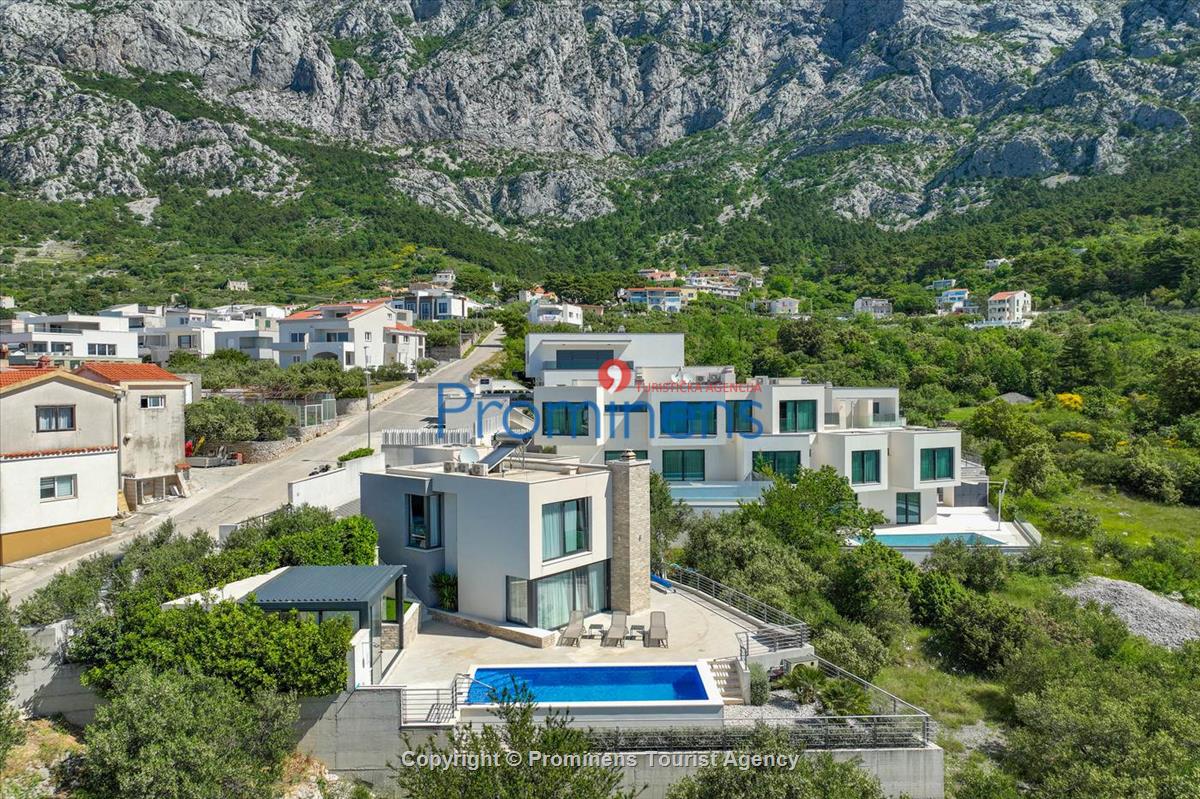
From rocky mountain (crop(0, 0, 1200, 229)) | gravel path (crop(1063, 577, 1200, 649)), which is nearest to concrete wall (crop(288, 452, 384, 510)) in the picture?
gravel path (crop(1063, 577, 1200, 649))

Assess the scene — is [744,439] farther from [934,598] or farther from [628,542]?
[628,542]

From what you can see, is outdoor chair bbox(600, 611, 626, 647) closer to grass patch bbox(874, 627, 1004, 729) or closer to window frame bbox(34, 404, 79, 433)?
grass patch bbox(874, 627, 1004, 729)

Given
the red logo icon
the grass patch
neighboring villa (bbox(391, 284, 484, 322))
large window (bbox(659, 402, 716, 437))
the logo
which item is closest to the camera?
the grass patch

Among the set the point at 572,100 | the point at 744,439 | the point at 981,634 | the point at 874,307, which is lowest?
the point at 981,634

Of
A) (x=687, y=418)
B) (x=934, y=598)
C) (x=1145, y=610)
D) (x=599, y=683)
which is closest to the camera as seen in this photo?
(x=599, y=683)

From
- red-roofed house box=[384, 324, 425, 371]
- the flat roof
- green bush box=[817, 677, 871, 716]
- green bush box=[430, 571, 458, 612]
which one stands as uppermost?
red-roofed house box=[384, 324, 425, 371]

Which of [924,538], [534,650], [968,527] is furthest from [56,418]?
[968,527]

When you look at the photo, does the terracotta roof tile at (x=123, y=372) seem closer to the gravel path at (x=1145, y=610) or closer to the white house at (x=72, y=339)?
the white house at (x=72, y=339)
